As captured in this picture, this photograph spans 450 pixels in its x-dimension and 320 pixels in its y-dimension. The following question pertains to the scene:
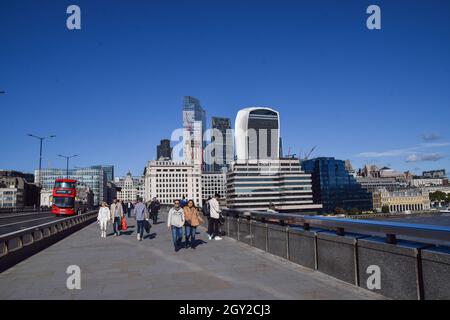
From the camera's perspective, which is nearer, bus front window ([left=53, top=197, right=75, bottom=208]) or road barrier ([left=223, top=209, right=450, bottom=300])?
road barrier ([left=223, top=209, right=450, bottom=300])

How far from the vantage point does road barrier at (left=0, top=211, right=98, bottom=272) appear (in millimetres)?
10125

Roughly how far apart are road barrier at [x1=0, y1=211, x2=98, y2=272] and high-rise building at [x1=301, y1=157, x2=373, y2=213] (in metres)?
166

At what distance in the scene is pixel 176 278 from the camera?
301 inches

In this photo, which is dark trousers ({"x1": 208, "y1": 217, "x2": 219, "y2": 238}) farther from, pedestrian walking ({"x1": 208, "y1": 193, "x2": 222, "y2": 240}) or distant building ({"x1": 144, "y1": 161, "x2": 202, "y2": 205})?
distant building ({"x1": 144, "y1": 161, "x2": 202, "y2": 205})

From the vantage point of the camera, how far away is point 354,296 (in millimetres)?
5848

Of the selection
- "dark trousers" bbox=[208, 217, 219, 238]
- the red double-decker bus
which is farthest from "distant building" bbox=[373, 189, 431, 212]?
"dark trousers" bbox=[208, 217, 219, 238]

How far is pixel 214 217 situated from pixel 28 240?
23.0 ft

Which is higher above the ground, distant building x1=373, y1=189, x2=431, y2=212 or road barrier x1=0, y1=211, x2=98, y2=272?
road barrier x1=0, y1=211, x2=98, y2=272

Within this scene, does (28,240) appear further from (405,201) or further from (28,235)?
(405,201)

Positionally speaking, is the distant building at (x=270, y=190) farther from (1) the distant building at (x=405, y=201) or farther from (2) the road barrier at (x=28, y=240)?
(2) the road barrier at (x=28, y=240)

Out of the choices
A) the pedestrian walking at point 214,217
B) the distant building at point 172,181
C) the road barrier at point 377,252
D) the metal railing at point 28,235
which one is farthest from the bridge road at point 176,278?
the distant building at point 172,181
